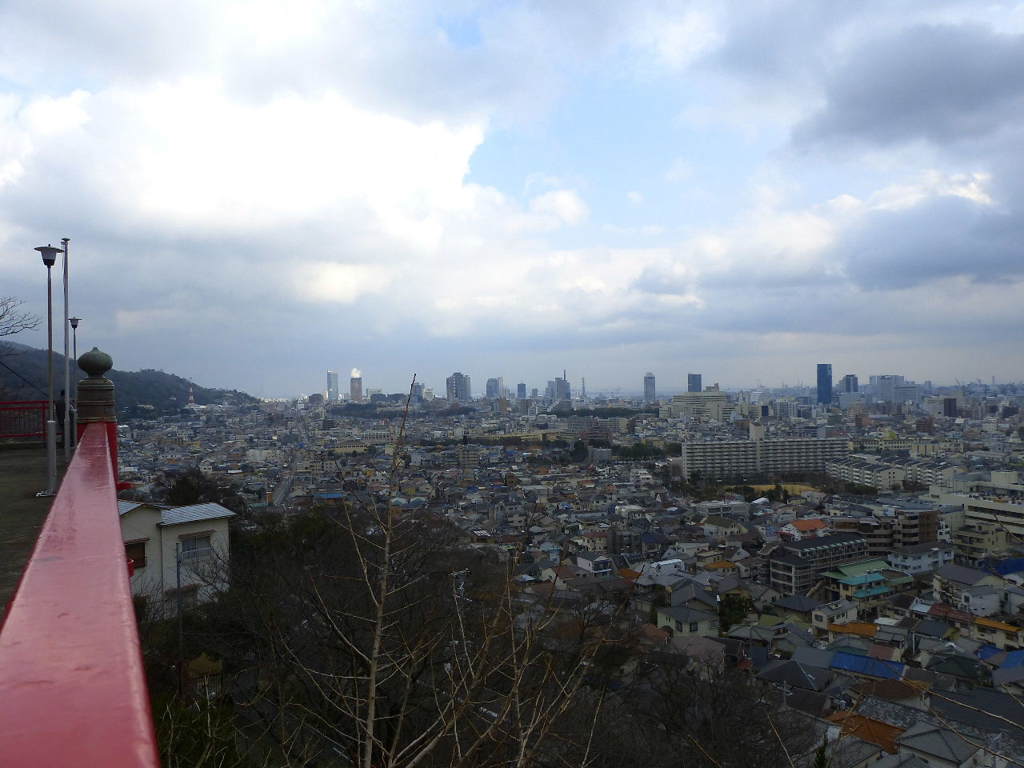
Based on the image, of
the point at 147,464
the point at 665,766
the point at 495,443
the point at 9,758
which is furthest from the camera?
the point at 495,443

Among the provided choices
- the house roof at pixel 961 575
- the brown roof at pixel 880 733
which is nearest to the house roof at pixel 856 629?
the house roof at pixel 961 575

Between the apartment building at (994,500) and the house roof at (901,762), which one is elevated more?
the house roof at (901,762)

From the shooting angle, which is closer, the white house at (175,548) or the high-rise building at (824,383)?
the white house at (175,548)

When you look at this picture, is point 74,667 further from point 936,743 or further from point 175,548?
point 936,743

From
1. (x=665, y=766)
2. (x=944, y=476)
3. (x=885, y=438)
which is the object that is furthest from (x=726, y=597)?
(x=885, y=438)

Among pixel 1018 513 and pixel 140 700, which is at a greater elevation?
pixel 140 700

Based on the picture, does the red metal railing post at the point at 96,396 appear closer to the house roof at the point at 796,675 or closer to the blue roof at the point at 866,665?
the house roof at the point at 796,675

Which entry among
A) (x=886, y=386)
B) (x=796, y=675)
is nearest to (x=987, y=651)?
(x=796, y=675)

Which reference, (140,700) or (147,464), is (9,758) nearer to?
(140,700)
